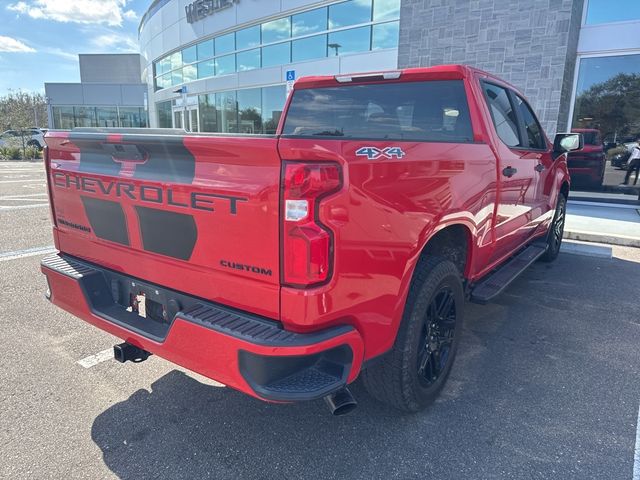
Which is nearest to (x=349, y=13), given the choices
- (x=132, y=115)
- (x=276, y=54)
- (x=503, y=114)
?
(x=276, y=54)

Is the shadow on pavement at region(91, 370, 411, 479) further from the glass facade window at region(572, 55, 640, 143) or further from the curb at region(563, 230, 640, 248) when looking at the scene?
the glass facade window at region(572, 55, 640, 143)

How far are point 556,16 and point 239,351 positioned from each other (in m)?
→ 11.6

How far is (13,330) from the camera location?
3.71 meters

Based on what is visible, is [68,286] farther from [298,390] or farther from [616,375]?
[616,375]

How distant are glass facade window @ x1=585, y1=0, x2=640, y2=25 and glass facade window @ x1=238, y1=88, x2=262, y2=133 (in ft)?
35.6

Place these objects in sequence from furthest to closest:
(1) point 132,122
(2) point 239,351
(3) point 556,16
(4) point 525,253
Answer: (1) point 132,122
(3) point 556,16
(4) point 525,253
(2) point 239,351

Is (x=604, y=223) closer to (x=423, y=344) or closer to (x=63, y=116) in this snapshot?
(x=423, y=344)

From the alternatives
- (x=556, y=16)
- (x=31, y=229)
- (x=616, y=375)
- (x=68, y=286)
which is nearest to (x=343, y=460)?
(x=68, y=286)

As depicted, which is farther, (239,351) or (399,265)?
(399,265)

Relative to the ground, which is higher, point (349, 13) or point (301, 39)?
point (349, 13)

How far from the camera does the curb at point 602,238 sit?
23.3 ft

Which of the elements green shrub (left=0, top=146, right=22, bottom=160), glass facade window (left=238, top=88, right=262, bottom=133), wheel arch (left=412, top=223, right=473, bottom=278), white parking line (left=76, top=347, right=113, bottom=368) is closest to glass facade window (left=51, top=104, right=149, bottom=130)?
green shrub (left=0, top=146, right=22, bottom=160)

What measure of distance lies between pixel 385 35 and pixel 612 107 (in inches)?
245

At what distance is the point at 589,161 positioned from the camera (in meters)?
11.6
